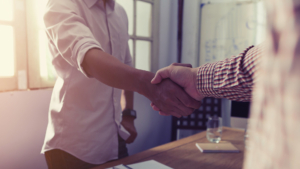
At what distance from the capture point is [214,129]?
1.31m

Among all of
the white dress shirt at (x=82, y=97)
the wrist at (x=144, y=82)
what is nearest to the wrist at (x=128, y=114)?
the white dress shirt at (x=82, y=97)

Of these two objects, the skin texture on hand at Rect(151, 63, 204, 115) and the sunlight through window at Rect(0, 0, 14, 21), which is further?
the sunlight through window at Rect(0, 0, 14, 21)

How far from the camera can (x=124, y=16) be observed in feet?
4.65

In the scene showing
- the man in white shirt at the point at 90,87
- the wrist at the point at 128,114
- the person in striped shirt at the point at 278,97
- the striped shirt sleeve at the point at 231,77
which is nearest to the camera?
the person in striped shirt at the point at 278,97

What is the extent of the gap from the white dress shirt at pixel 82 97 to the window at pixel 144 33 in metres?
1.27

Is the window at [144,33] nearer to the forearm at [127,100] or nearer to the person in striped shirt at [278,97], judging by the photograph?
the forearm at [127,100]

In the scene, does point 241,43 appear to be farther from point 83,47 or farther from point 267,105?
point 267,105

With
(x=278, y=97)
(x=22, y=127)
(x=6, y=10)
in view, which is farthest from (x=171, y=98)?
(x=6, y=10)

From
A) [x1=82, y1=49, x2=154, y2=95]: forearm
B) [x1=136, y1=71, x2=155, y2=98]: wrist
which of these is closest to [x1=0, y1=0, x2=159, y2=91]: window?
[x1=82, y1=49, x2=154, y2=95]: forearm

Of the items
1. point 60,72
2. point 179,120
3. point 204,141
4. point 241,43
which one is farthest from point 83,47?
point 241,43

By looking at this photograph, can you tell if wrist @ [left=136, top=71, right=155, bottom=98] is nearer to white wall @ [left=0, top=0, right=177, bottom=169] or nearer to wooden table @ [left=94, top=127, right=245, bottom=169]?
wooden table @ [left=94, top=127, right=245, bottom=169]

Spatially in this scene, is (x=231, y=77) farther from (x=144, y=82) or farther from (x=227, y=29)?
(x=227, y=29)

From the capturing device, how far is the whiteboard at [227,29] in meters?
2.44

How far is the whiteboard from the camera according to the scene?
8.00 feet
